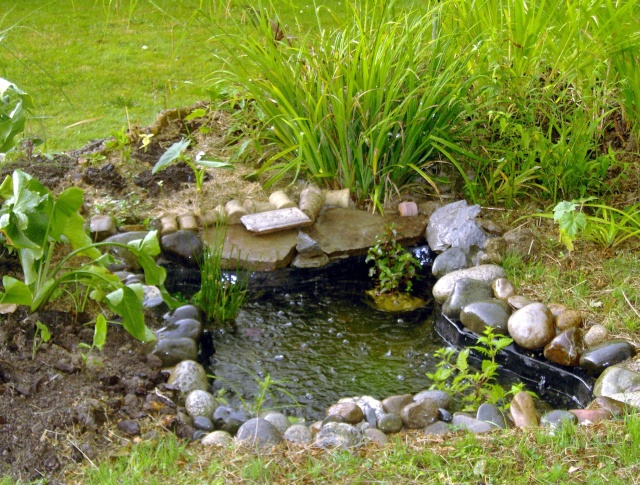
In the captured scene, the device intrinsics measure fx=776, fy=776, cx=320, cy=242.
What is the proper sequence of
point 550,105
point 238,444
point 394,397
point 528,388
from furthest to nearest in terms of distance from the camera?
point 550,105, point 528,388, point 394,397, point 238,444

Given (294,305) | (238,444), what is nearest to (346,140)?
(294,305)

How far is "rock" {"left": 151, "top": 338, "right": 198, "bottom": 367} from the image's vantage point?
136 inches

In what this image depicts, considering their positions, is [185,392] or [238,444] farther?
[185,392]

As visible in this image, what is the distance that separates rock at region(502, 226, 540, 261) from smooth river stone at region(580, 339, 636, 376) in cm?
91

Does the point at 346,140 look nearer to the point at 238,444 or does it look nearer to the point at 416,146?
the point at 416,146

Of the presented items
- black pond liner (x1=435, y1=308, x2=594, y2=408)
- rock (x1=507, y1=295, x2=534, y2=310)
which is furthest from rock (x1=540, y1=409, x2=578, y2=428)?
rock (x1=507, y1=295, x2=534, y2=310)

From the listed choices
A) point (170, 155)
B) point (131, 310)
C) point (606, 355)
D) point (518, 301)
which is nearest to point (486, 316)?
point (518, 301)

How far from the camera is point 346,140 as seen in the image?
4.76m

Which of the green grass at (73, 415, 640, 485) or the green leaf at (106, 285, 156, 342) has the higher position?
the green leaf at (106, 285, 156, 342)

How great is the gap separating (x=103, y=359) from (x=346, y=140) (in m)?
2.15

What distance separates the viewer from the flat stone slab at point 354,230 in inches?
181

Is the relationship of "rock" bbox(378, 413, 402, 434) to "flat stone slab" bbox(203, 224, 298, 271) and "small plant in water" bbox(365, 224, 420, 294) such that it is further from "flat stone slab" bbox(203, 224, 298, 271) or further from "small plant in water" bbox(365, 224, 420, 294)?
"flat stone slab" bbox(203, 224, 298, 271)

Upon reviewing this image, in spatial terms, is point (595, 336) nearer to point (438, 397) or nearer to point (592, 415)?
point (592, 415)

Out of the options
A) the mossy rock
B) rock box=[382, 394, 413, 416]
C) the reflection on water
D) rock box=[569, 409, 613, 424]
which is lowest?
the mossy rock
